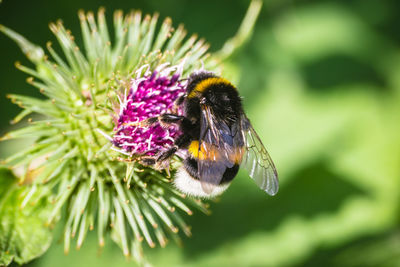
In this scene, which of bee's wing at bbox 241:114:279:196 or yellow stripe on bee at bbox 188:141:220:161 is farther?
bee's wing at bbox 241:114:279:196

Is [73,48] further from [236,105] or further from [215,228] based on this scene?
[215,228]

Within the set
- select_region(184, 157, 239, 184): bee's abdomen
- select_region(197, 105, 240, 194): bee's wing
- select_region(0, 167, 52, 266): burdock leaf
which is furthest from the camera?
select_region(0, 167, 52, 266): burdock leaf

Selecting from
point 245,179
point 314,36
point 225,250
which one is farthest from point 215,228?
point 314,36

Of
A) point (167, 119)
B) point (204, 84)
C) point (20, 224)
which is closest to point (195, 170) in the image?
point (167, 119)

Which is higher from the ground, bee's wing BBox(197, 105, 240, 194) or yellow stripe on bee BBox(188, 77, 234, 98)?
yellow stripe on bee BBox(188, 77, 234, 98)

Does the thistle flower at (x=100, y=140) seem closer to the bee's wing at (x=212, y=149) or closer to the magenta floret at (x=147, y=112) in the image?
the magenta floret at (x=147, y=112)

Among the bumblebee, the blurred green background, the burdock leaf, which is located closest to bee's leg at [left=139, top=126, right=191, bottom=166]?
the bumblebee

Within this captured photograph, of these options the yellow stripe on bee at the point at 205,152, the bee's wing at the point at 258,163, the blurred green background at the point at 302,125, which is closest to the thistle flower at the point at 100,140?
the yellow stripe on bee at the point at 205,152

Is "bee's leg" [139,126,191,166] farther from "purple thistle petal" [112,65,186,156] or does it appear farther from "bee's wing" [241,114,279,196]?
"bee's wing" [241,114,279,196]
